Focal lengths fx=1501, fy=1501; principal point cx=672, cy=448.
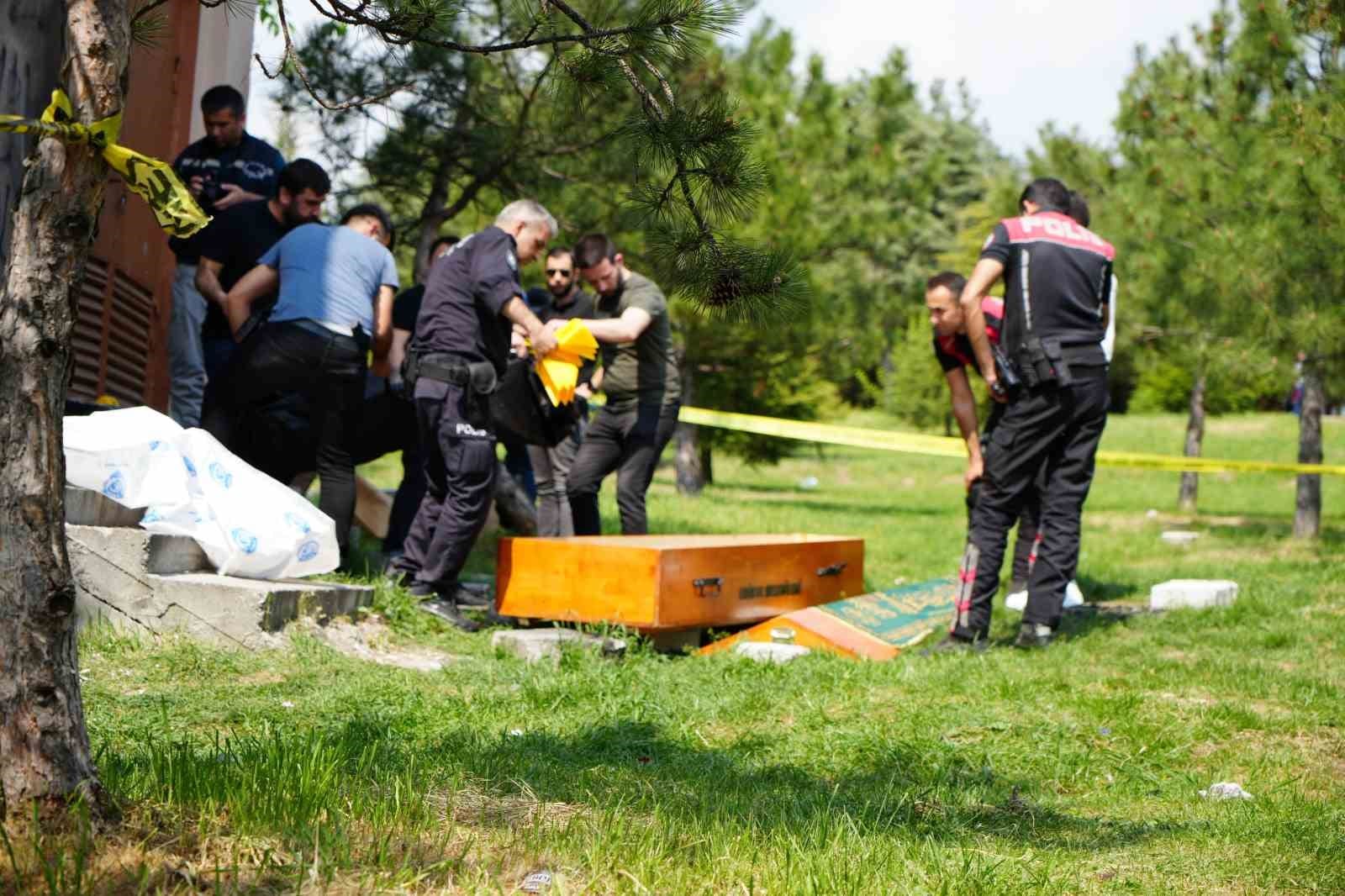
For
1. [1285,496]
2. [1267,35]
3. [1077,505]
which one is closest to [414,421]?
[1077,505]

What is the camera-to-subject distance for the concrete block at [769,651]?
20.2ft

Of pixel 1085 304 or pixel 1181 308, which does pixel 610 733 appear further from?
pixel 1181 308

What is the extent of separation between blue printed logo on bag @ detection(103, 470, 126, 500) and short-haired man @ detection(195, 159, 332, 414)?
1.33 m

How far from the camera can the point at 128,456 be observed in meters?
5.54

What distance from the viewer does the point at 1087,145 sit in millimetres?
19078

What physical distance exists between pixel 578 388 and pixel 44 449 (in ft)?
17.4

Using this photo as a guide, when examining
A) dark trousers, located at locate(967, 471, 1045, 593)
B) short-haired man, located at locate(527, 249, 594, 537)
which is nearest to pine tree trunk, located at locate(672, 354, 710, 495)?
short-haired man, located at locate(527, 249, 594, 537)

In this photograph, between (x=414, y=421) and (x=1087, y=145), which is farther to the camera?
(x=1087, y=145)

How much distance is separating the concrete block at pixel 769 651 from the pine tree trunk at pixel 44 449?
365 cm

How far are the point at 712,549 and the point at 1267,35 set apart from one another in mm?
9683

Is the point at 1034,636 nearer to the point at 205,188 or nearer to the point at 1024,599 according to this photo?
the point at 1024,599

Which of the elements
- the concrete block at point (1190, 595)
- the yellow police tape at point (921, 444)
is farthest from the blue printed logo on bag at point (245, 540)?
the yellow police tape at point (921, 444)

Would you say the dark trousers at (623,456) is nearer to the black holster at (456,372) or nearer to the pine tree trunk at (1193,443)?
the black holster at (456,372)

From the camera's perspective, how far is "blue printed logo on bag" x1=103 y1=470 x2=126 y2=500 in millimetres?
5434
